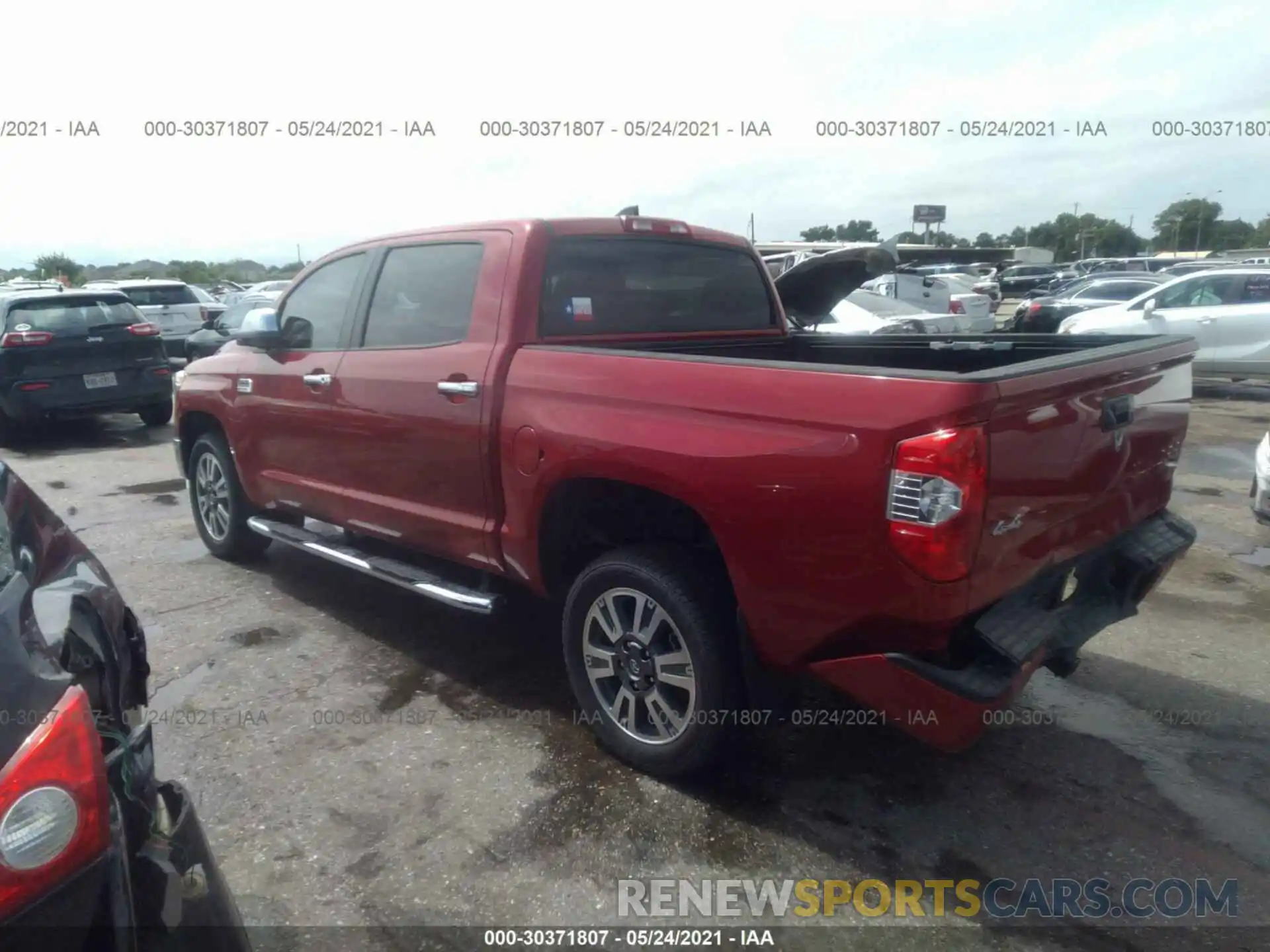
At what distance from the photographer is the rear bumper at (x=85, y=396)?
9.98 m

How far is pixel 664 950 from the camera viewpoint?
262cm

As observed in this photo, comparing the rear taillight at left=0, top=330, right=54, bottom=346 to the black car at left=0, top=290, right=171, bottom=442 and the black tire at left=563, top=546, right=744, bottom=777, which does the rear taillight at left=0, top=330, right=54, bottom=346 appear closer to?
the black car at left=0, top=290, right=171, bottom=442

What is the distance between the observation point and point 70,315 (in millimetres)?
10406

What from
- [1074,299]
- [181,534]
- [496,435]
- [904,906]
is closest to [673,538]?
[496,435]

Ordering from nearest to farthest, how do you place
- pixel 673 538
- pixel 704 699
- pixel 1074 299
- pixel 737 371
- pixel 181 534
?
pixel 737 371 → pixel 704 699 → pixel 673 538 → pixel 181 534 → pixel 1074 299

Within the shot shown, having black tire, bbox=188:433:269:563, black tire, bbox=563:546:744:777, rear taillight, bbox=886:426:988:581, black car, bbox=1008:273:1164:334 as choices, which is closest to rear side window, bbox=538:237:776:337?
black tire, bbox=563:546:744:777

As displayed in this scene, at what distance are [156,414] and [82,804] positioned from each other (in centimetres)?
1105

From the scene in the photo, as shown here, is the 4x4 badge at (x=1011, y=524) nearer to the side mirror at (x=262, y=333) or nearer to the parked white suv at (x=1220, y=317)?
the side mirror at (x=262, y=333)

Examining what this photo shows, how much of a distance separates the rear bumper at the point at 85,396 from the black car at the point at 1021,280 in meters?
27.9

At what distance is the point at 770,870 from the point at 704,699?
54 centimetres

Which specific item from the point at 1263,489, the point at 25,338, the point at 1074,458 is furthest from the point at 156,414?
the point at 1074,458

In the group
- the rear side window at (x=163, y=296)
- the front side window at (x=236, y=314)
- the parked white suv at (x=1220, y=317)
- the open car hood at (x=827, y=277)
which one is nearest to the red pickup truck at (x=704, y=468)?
the open car hood at (x=827, y=277)

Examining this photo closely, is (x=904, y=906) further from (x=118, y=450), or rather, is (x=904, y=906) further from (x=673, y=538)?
(x=118, y=450)

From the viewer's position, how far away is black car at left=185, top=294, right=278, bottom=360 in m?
13.0
